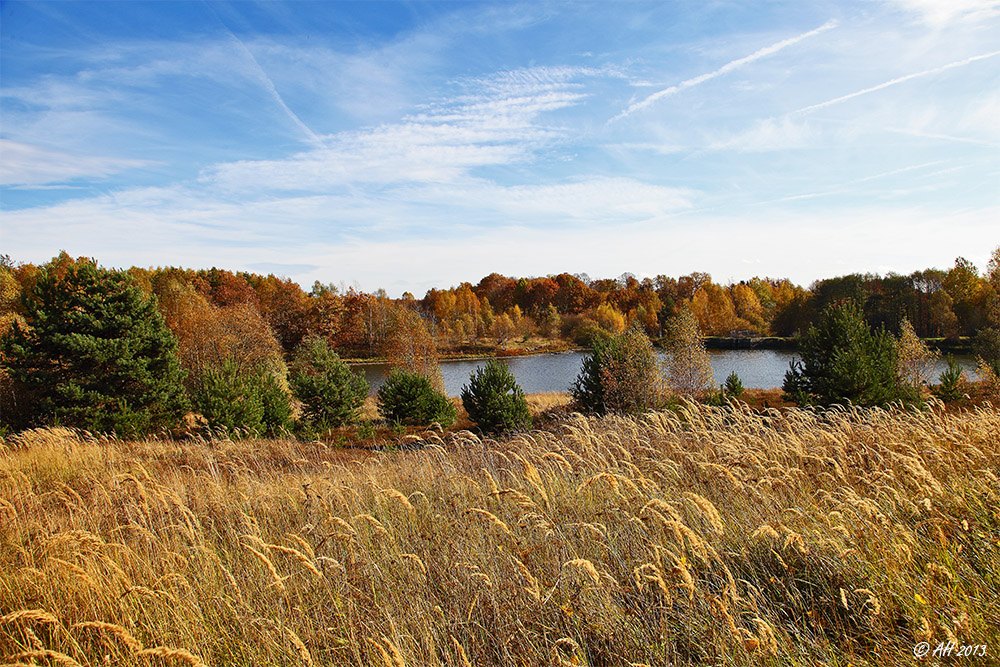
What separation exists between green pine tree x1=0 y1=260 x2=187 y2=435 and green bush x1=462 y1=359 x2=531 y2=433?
10.0 meters

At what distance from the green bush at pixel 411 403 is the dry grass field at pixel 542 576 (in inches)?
562

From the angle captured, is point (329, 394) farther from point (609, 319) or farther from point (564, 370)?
point (609, 319)

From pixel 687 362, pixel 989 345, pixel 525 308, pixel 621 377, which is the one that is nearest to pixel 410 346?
pixel 687 362

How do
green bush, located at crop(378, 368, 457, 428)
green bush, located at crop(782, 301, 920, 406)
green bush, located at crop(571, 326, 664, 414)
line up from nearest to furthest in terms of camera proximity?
green bush, located at crop(782, 301, 920, 406)
green bush, located at crop(378, 368, 457, 428)
green bush, located at crop(571, 326, 664, 414)

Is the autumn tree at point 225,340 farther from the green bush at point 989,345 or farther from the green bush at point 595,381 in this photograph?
the green bush at point 989,345

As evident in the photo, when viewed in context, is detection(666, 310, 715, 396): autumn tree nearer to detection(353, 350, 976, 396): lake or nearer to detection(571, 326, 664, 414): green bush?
detection(571, 326, 664, 414): green bush

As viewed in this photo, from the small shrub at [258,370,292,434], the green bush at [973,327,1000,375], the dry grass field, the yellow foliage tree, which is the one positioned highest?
the yellow foliage tree

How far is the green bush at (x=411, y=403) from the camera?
1906 centimetres

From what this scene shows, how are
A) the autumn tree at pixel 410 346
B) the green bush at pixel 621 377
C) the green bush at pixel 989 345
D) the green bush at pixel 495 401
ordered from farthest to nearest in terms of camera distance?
the autumn tree at pixel 410 346 < the green bush at pixel 989 345 < the green bush at pixel 621 377 < the green bush at pixel 495 401

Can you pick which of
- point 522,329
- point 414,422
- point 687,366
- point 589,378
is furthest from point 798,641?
point 522,329

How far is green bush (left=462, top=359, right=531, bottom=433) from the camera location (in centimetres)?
1742

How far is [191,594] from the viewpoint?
113 inches

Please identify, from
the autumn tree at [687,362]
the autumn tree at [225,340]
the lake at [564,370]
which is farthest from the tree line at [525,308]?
the autumn tree at [687,362]

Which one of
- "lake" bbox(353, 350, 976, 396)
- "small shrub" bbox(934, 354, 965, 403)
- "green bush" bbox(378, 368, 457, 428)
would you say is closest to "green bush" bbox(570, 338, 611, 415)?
"green bush" bbox(378, 368, 457, 428)
